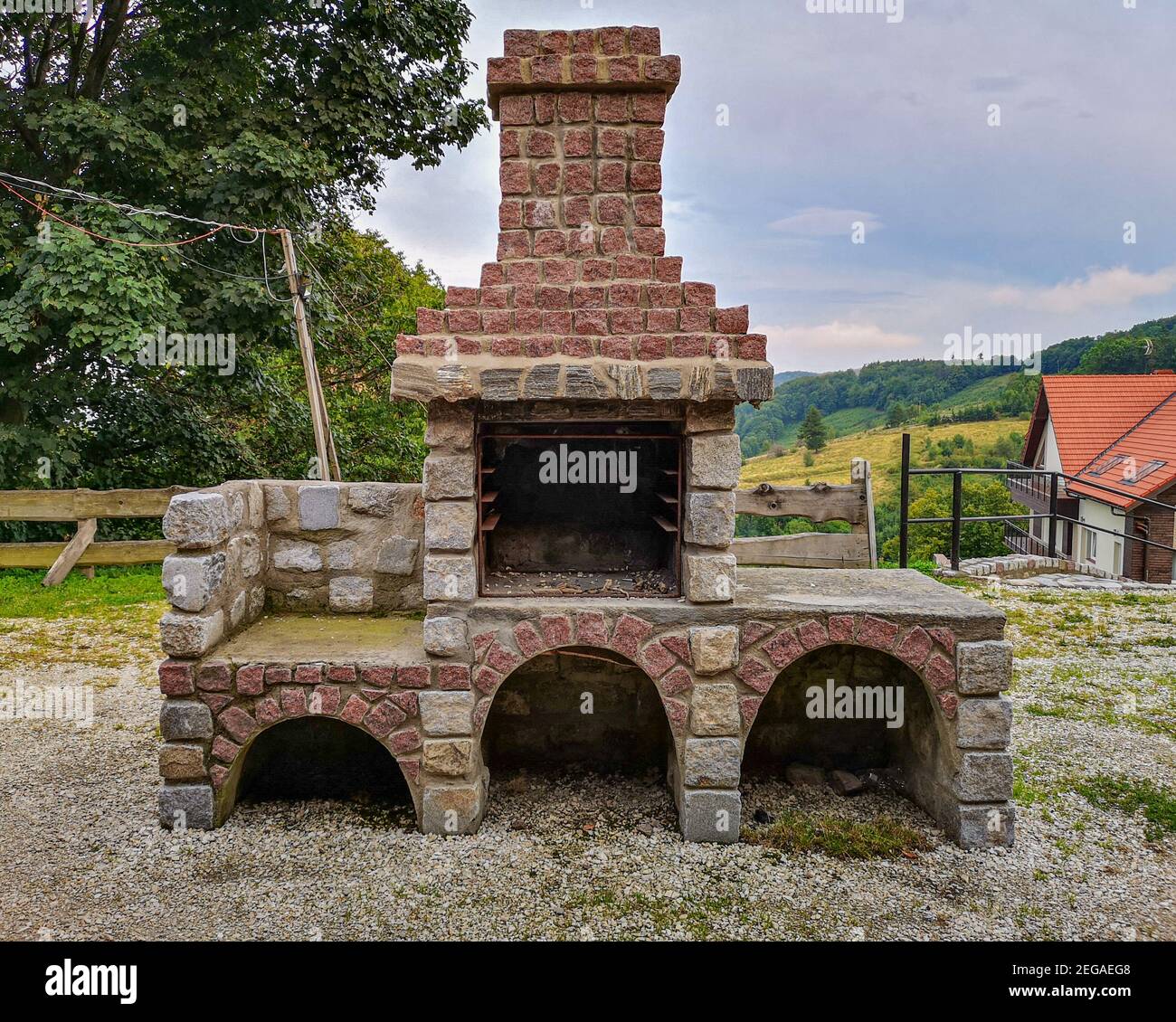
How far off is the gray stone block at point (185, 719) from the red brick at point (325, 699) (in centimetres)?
57

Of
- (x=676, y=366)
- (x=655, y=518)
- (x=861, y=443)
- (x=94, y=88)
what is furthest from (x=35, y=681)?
(x=861, y=443)

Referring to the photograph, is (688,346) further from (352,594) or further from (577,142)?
(352,594)

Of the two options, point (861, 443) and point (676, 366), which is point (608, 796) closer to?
point (676, 366)


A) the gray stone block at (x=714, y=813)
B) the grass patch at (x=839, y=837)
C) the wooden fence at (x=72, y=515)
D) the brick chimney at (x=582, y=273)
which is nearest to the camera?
the brick chimney at (x=582, y=273)

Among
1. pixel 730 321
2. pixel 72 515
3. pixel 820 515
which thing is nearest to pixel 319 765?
pixel 730 321

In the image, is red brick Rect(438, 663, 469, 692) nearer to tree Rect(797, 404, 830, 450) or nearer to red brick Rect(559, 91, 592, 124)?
red brick Rect(559, 91, 592, 124)

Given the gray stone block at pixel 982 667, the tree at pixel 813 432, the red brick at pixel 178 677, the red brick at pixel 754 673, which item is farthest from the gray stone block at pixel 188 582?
the tree at pixel 813 432

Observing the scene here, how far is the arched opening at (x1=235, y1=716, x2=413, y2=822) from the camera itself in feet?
16.2

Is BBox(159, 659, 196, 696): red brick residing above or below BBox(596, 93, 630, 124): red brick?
below

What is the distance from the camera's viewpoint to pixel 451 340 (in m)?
4.16

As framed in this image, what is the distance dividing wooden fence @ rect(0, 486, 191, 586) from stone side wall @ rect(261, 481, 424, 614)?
473cm

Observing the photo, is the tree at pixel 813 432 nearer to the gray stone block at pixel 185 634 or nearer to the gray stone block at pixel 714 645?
the gray stone block at pixel 714 645

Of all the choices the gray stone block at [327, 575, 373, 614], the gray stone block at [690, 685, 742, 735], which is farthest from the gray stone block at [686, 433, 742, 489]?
the gray stone block at [327, 575, 373, 614]

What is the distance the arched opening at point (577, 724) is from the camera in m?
Result: 5.27
